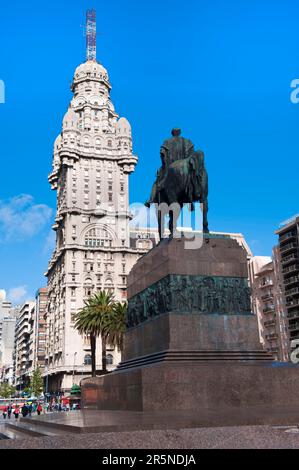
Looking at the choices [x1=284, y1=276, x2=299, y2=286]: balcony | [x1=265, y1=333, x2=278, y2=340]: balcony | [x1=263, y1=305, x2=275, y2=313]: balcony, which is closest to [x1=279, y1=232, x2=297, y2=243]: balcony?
[x1=284, y1=276, x2=299, y2=286]: balcony

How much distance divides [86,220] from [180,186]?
83.3 meters

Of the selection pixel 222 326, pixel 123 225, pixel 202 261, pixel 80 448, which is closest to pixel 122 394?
pixel 222 326

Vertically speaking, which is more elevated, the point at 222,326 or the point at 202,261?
the point at 202,261

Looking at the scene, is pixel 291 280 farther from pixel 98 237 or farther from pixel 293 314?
pixel 98 237

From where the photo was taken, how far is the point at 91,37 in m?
126

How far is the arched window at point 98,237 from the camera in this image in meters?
101

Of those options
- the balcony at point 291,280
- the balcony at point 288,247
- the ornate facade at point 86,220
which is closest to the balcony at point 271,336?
the balcony at point 291,280

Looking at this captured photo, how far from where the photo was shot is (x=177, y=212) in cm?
2009

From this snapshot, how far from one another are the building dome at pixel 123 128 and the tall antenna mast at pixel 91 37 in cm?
2045

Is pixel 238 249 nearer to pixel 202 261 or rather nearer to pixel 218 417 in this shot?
pixel 202 261

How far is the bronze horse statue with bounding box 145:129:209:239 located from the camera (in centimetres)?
2000
